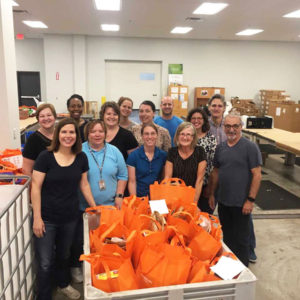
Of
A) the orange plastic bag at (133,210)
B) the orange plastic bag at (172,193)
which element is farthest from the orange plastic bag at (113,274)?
the orange plastic bag at (172,193)

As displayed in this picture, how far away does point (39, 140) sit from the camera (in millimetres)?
2002

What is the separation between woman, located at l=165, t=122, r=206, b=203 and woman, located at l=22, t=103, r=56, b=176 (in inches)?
35.7

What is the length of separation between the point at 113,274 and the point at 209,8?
6.19m

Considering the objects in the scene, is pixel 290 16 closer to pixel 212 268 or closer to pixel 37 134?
pixel 37 134

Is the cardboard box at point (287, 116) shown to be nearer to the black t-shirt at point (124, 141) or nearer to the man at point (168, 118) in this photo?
the man at point (168, 118)

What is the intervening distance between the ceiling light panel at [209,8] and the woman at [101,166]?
479cm

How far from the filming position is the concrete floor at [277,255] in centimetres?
223

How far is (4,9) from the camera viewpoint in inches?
104

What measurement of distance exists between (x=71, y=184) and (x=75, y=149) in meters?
0.23

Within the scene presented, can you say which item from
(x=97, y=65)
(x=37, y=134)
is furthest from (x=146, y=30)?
(x=37, y=134)

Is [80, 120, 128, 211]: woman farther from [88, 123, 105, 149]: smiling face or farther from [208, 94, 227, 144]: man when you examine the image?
[208, 94, 227, 144]: man

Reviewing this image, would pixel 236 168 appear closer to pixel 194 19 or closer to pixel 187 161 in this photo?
pixel 187 161

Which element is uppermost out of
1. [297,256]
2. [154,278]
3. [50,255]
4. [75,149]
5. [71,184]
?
[75,149]

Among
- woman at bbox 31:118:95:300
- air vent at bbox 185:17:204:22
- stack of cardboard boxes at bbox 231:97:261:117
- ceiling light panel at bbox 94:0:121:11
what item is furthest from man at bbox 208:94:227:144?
stack of cardboard boxes at bbox 231:97:261:117
